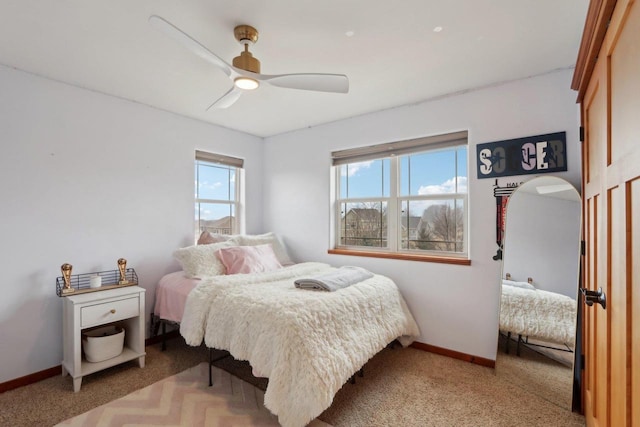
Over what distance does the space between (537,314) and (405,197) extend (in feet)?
5.02

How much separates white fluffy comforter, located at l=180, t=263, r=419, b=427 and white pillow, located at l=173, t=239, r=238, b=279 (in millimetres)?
434

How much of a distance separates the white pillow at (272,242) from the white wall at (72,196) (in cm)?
61

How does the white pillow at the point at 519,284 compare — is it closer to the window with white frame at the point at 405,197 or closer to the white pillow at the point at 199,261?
the window with white frame at the point at 405,197

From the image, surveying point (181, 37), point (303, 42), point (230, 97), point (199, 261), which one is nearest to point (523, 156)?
point (303, 42)

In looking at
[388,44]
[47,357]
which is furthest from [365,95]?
[47,357]

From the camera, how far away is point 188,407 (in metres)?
2.05

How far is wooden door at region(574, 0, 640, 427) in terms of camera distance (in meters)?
0.95

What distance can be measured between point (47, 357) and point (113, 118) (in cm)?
212

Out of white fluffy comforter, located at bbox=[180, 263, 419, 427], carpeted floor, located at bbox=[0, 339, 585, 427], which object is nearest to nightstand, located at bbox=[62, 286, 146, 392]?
carpeted floor, located at bbox=[0, 339, 585, 427]

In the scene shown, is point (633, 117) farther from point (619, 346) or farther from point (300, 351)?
point (300, 351)

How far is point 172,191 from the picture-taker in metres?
3.31

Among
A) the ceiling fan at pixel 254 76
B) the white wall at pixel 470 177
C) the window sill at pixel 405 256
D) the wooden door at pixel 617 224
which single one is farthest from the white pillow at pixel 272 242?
the wooden door at pixel 617 224

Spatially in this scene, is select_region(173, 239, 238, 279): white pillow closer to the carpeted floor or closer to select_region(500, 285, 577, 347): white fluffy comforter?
the carpeted floor

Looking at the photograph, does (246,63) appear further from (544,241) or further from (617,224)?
(544,241)
